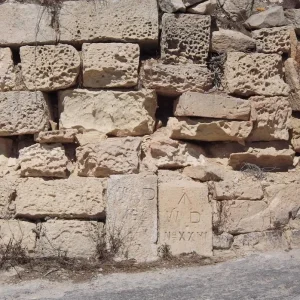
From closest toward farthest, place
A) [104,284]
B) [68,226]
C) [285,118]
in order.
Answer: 1. [104,284]
2. [68,226]
3. [285,118]

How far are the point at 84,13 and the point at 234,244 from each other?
104 inches

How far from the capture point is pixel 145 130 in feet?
20.3

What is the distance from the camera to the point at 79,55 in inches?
243

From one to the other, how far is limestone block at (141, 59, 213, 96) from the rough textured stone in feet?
0.43

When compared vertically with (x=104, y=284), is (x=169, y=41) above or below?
above

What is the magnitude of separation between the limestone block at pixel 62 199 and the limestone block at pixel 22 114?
1.77 feet

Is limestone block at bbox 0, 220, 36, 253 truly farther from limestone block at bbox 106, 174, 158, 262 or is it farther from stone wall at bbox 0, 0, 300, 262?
limestone block at bbox 106, 174, 158, 262

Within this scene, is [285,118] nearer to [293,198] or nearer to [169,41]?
[293,198]


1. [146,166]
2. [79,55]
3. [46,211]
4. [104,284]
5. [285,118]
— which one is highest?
[79,55]

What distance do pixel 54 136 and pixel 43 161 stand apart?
0.26 m

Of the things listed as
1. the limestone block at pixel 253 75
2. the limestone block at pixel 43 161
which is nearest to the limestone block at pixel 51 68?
the limestone block at pixel 43 161

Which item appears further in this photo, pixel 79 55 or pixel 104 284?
pixel 79 55

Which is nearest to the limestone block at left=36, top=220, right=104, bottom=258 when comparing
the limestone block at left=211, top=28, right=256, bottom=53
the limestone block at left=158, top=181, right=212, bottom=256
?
the limestone block at left=158, top=181, right=212, bottom=256

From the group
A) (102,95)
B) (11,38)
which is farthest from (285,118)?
(11,38)
